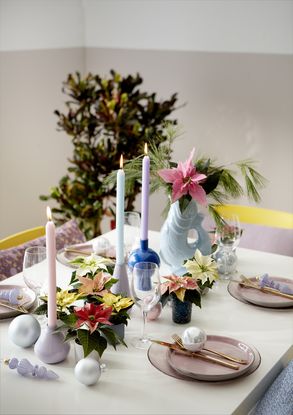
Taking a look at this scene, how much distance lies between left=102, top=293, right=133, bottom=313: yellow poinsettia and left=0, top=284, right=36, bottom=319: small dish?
0.32 meters

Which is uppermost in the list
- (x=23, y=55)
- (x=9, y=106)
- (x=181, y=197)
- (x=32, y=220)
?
(x=23, y=55)

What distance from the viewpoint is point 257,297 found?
212cm

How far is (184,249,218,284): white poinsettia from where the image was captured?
1.91 meters

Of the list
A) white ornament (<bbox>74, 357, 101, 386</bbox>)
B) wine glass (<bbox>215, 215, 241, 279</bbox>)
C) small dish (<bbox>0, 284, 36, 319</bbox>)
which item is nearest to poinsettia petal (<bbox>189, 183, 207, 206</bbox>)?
wine glass (<bbox>215, 215, 241, 279</bbox>)

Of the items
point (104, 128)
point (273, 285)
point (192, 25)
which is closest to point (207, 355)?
point (273, 285)

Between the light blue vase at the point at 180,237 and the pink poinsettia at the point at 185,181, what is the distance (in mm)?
113

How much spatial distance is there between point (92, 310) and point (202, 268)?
0.40 m

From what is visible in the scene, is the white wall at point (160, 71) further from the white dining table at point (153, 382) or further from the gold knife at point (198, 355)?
the gold knife at point (198, 355)

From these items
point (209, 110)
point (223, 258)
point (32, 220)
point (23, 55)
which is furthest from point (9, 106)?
point (223, 258)

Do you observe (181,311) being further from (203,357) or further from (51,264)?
(51,264)

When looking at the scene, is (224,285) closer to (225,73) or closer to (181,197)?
(181,197)

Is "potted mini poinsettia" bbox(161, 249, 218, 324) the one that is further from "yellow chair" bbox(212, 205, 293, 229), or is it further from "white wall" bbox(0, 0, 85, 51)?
"white wall" bbox(0, 0, 85, 51)

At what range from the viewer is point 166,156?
228 cm

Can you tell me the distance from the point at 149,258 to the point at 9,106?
2.07 m
